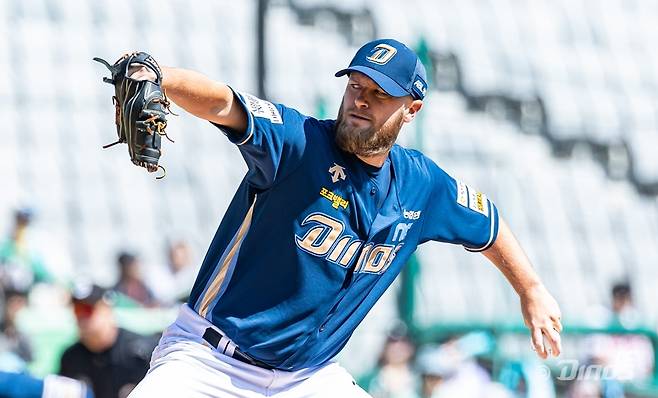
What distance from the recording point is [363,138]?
426 centimetres

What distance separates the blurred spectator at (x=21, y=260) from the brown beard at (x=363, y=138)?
17.4 feet

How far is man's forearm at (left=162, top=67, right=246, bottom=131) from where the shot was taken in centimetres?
367

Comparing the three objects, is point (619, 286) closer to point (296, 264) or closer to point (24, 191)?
point (24, 191)

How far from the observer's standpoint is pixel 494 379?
8469 millimetres

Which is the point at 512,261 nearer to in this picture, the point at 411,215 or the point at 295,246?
the point at 411,215

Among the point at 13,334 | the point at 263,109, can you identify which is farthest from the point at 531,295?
the point at 13,334

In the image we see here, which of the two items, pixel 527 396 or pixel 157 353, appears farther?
pixel 527 396

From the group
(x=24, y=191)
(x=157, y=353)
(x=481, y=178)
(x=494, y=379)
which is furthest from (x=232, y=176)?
(x=157, y=353)

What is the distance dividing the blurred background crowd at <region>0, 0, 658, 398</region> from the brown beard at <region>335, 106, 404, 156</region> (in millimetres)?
3914

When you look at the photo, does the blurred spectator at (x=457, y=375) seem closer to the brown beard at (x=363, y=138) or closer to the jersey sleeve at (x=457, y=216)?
the jersey sleeve at (x=457, y=216)

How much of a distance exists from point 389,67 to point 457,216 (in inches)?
31.0

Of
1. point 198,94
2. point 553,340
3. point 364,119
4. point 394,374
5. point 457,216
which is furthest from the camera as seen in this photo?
point 394,374

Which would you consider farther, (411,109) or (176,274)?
(176,274)

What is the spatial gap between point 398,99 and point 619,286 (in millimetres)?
6241
